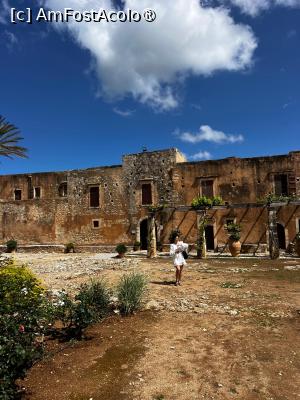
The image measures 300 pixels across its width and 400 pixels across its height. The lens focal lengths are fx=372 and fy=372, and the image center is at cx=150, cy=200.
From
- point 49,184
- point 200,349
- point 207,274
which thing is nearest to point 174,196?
point 49,184

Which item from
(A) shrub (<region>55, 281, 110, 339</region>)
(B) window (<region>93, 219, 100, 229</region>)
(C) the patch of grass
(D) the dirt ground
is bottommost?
(D) the dirt ground

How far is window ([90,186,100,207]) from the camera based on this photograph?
93.6 feet

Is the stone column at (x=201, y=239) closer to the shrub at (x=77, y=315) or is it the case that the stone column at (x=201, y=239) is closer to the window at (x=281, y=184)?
the window at (x=281, y=184)

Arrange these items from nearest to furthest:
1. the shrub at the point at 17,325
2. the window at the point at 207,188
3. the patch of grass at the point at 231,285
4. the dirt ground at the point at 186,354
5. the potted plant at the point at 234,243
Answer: the shrub at the point at 17,325 → the dirt ground at the point at 186,354 → the patch of grass at the point at 231,285 → the potted plant at the point at 234,243 → the window at the point at 207,188

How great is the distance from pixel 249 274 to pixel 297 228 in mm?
11780

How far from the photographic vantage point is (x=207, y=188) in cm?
2530

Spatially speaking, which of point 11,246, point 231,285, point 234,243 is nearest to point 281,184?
point 234,243

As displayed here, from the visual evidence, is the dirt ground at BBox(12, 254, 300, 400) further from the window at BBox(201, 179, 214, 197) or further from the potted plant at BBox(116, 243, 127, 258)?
the window at BBox(201, 179, 214, 197)

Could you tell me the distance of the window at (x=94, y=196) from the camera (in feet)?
93.6

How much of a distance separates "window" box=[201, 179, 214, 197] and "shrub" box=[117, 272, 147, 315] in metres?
17.2

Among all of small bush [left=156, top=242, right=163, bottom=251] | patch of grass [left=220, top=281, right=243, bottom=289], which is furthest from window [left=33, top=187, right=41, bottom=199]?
patch of grass [left=220, top=281, right=243, bottom=289]

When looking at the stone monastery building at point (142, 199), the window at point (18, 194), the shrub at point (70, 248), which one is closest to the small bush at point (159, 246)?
the stone monastery building at point (142, 199)

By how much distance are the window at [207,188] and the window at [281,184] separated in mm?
4106

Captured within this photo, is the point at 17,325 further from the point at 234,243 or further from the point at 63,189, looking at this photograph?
the point at 63,189
